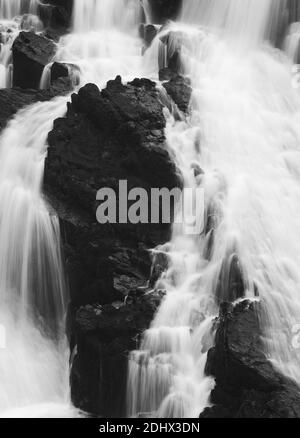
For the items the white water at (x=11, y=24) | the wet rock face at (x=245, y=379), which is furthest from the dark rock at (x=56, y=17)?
the wet rock face at (x=245, y=379)

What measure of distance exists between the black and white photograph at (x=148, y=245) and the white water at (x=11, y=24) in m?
0.33

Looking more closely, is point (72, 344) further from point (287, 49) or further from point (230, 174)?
point (287, 49)

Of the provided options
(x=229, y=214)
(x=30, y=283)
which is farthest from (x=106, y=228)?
(x=229, y=214)

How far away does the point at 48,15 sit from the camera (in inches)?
1009

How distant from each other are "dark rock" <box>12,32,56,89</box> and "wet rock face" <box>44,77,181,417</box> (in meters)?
3.79

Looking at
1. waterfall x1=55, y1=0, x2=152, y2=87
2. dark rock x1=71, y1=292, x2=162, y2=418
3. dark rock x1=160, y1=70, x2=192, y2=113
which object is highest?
waterfall x1=55, y1=0, x2=152, y2=87

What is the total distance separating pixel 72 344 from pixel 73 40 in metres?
11.9

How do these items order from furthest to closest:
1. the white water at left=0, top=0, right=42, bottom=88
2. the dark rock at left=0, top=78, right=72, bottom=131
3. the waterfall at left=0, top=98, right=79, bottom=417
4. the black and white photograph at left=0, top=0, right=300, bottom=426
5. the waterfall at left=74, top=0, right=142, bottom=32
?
the waterfall at left=74, top=0, right=142, bottom=32 → the white water at left=0, top=0, right=42, bottom=88 → the dark rock at left=0, top=78, right=72, bottom=131 → the waterfall at left=0, top=98, right=79, bottom=417 → the black and white photograph at left=0, top=0, right=300, bottom=426

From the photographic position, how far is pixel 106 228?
1677cm

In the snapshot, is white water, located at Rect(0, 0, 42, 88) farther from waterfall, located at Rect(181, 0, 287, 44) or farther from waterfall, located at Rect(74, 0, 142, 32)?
waterfall, located at Rect(181, 0, 287, 44)

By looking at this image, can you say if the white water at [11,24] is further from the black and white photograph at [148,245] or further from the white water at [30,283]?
the white water at [30,283]

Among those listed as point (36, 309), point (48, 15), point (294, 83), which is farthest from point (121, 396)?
point (48, 15)

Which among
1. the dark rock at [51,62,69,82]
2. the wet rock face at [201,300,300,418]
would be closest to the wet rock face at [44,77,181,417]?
the wet rock face at [201,300,300,418]

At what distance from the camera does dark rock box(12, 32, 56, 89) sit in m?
22.1
